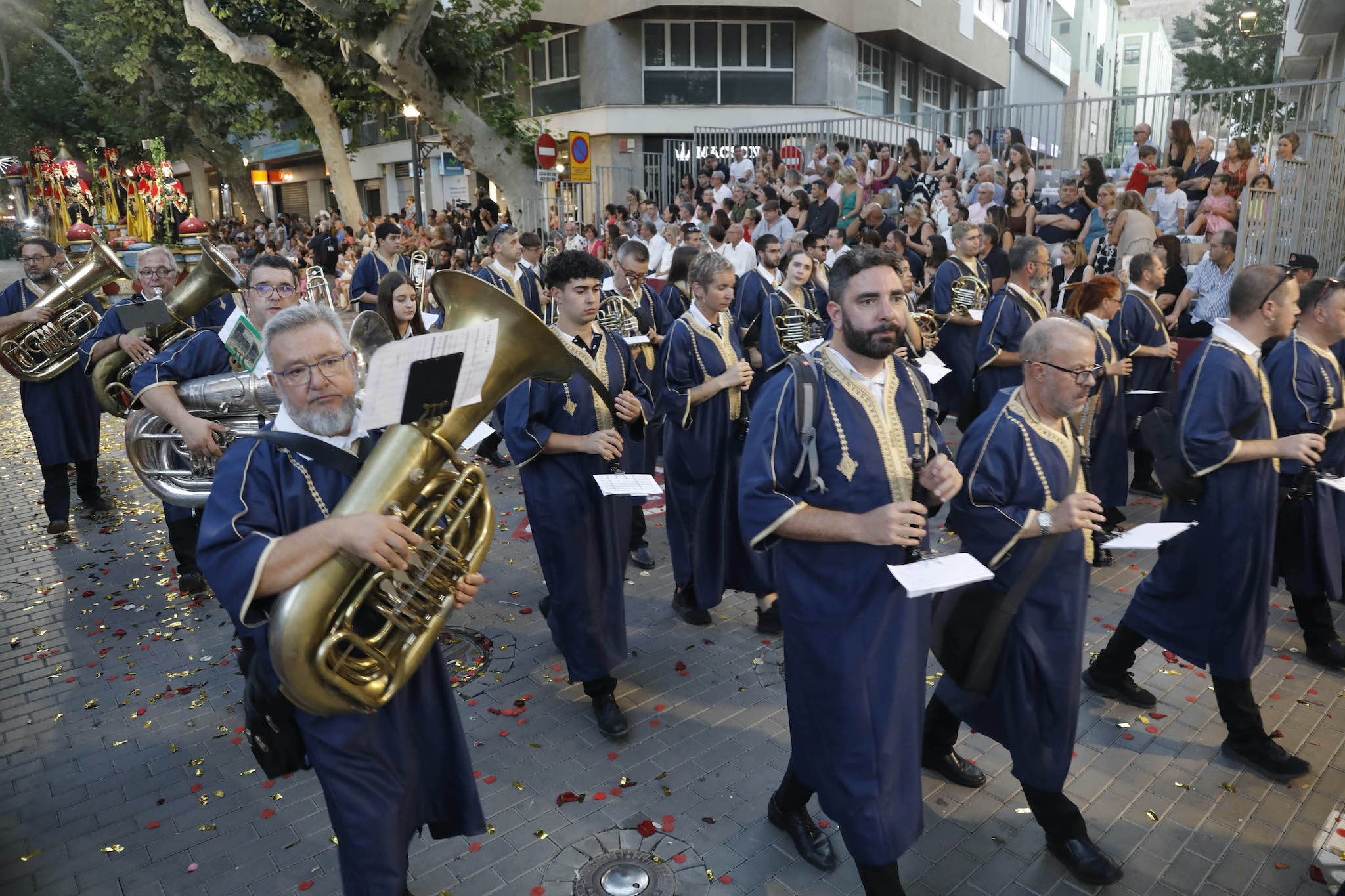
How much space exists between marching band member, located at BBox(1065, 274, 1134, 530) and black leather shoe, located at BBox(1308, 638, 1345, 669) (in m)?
1.76

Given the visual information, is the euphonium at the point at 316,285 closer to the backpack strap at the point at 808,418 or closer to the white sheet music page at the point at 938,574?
the backpack strap at the point at 808,418

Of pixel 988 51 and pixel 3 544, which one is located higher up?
pixel 988 51

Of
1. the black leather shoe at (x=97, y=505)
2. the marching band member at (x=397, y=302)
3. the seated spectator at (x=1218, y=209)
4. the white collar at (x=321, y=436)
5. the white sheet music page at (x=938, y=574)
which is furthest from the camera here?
the seated spectator at (x=1218, y=209)

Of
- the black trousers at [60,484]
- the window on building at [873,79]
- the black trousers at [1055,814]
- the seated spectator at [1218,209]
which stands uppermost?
the window on building at [873,79]

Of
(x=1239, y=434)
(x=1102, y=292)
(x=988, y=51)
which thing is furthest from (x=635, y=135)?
(x=1239, y=434)

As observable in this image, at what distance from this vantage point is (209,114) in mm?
34406

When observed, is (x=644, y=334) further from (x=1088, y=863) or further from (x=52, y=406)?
(x=1088, y=863)

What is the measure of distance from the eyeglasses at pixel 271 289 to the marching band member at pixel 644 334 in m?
2.25

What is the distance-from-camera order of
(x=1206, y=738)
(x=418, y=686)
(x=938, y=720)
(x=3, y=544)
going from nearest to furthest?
(x=418, y=686), (x=938, y=720), (x=1206, y=738), (x=3, y=544)

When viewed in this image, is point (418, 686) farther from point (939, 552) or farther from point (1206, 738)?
point (939, 552)

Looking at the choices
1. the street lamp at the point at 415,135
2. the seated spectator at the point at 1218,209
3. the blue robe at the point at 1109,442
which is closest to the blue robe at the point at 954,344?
the blue robe at the point at 1109,442

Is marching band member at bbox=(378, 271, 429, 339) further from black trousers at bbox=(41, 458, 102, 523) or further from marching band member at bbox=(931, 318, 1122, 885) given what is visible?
marching band member at bbox=(931, 318, 1122, 885)

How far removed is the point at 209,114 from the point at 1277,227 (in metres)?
36.7

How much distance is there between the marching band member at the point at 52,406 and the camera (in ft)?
23.7
